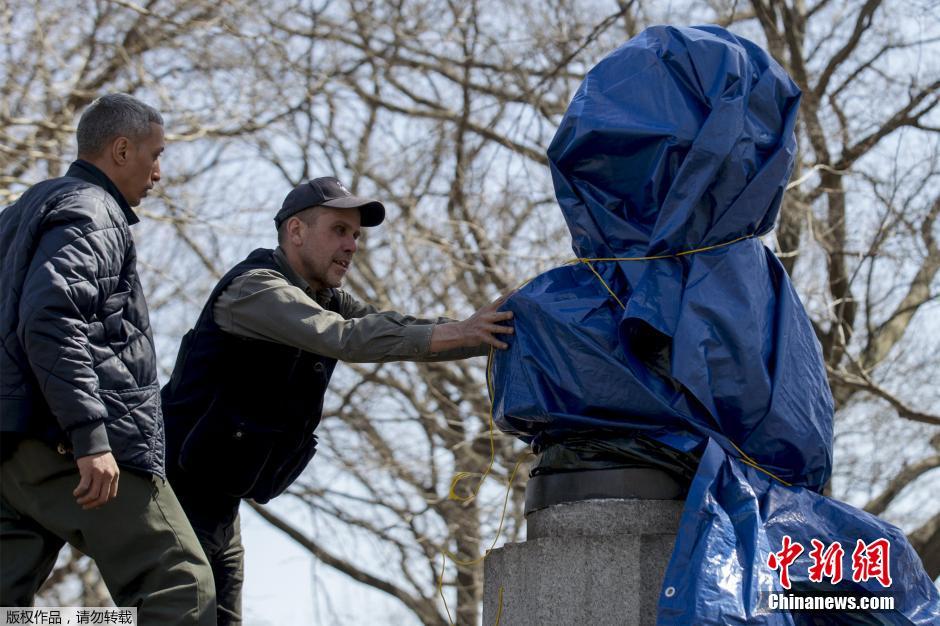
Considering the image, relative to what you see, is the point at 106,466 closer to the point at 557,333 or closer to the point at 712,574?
the point at 557,333

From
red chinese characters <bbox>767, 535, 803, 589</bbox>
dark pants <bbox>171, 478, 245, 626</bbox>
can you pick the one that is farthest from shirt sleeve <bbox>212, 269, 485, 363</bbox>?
red chinese characters <bbox>767, 535, 803, 589</bbox>

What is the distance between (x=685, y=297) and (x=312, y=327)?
1.13 m

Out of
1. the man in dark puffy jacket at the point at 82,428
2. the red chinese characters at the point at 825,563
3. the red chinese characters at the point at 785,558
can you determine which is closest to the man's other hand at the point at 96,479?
the man in dark puffy jacket at the point at 82,428

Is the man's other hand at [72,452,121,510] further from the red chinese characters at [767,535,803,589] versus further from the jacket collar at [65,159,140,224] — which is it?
the red chinese characters at [767,535,803,589]

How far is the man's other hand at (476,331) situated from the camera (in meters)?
3.78

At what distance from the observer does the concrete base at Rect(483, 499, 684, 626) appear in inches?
134

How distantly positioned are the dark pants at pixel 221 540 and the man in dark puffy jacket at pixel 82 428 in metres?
0.59

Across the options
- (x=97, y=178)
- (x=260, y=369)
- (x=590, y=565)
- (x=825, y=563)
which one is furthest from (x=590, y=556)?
(x=97, y=178)

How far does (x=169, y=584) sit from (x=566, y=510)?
116 centimetres

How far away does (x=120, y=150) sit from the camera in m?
3.62

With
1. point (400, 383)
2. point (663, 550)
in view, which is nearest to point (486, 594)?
point (663, 550)

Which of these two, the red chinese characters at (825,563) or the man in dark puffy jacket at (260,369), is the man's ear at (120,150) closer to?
the man in dark puffy jacket at (260,369)

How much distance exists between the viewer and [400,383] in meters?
10.5

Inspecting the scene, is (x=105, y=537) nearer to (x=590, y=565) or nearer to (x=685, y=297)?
(x=590, y=565)
